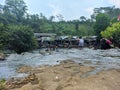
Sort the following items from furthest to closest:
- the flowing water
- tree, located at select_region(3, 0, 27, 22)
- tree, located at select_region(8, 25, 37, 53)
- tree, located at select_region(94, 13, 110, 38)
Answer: tree, located at select_region(3, 0, 27, 22)
tree, located at select_region(94, 13, 110, 38)
tree, located at select_region(8, 25, 37, 53)
the flowing water

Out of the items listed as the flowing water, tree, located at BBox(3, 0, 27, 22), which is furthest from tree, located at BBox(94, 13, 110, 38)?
the flowing water

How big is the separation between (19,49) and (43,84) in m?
31.0

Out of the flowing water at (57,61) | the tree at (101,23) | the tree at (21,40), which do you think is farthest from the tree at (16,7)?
the flowing water at (57,61)

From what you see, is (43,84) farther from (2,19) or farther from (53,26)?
(53,26)

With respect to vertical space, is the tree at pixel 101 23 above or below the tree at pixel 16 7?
below

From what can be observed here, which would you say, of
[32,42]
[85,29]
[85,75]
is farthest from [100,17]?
[85,75]

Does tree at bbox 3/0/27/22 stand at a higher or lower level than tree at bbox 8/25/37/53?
higher

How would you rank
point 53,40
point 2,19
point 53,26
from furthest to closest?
1. point 53,26
2. point 2,19
3. point 53,40

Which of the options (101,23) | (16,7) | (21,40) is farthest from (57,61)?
(16,7)

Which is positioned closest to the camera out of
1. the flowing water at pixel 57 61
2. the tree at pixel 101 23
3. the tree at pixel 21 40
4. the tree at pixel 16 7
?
the flowing water at pixel 57 61

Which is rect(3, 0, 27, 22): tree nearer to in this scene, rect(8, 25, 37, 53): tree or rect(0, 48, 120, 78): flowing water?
rect(8, 25, 37, 53): tree

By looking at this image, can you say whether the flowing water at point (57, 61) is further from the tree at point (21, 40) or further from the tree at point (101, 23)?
the tree at point (101, 23)

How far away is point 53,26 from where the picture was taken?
86.1m

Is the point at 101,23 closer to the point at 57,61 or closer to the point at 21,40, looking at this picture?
the point at 21,40
